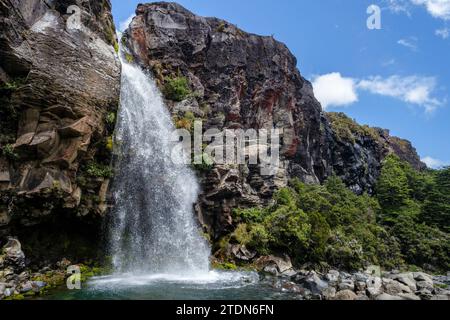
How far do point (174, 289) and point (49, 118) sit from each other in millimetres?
9255

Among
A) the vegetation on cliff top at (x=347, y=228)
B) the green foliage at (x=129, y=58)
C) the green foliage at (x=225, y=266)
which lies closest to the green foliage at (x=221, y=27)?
the green foliage at (x=129, y=58)

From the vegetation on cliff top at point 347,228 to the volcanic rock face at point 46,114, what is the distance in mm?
12259

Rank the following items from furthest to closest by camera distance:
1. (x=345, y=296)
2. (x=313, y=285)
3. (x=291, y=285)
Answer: (x=291, y=285)
(x=313, y=285)
(x=345, y=296)

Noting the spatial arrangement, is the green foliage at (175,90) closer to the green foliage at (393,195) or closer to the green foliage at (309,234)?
the green foliage at (309,234)

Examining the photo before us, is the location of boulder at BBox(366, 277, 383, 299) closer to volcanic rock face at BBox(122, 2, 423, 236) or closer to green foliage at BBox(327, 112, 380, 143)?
volcanic rock face at BBox(122, 2, 423, 236)

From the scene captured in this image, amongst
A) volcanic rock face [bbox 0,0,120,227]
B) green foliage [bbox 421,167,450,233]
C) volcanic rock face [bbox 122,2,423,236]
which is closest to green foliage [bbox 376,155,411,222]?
green foliage [bbox 421,167,450,233]

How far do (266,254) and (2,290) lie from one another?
51.9 feet

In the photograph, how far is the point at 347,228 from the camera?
2773cm

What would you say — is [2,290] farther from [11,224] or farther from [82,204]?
[82,204]

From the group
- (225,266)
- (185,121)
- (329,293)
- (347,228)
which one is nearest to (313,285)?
(329,293)

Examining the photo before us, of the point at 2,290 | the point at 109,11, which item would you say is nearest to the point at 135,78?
the point at 109,11

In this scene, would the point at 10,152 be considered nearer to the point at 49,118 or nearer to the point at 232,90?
the point at 49,118

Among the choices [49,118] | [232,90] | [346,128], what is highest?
[346,128]

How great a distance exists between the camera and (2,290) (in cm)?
1074
